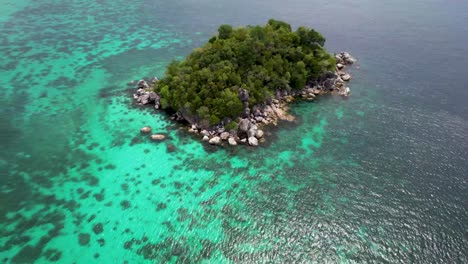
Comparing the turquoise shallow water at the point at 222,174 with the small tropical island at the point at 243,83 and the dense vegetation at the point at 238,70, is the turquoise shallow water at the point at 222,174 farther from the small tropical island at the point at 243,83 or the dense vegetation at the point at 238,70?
the dense vegetation at the point at 238,70

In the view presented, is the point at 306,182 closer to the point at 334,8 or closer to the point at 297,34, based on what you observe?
the point at 297,34

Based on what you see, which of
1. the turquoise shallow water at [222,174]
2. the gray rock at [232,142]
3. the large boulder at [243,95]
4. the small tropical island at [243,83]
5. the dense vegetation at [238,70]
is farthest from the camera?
the large boulder at [243,95]

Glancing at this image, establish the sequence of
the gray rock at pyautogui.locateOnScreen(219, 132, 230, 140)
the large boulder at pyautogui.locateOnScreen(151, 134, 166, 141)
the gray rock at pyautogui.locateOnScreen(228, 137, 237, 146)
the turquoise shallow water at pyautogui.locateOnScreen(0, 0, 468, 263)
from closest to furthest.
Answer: the turquoise shallow water at pyautogui.locateOnScreen(0, 0, 468, 263) < the gray rock at pyautogui.locateOnScreen(228, 137, 237, 146) < the large boulder at pyautogui.locateOnScreen(151, 134, 166, 141) < the gray rock at pyautogui.locateOnScreen(219, 132, 230, 140)

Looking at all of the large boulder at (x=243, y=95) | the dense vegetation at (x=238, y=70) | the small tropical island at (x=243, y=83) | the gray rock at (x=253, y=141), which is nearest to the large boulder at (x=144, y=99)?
the small tropical island at (x=243, y=83)

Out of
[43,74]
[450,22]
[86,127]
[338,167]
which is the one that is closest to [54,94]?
[43,74]

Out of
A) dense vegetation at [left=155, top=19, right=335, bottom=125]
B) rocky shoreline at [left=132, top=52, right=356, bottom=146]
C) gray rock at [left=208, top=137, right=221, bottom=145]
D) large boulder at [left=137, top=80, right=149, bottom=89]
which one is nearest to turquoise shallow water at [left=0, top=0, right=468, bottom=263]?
gray rock at [left=208, top=137, right=221, bottom=145]

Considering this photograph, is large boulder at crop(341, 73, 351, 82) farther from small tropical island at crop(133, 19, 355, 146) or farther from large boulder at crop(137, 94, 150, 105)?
large boulder at crop(137, 94, 150, 105)
